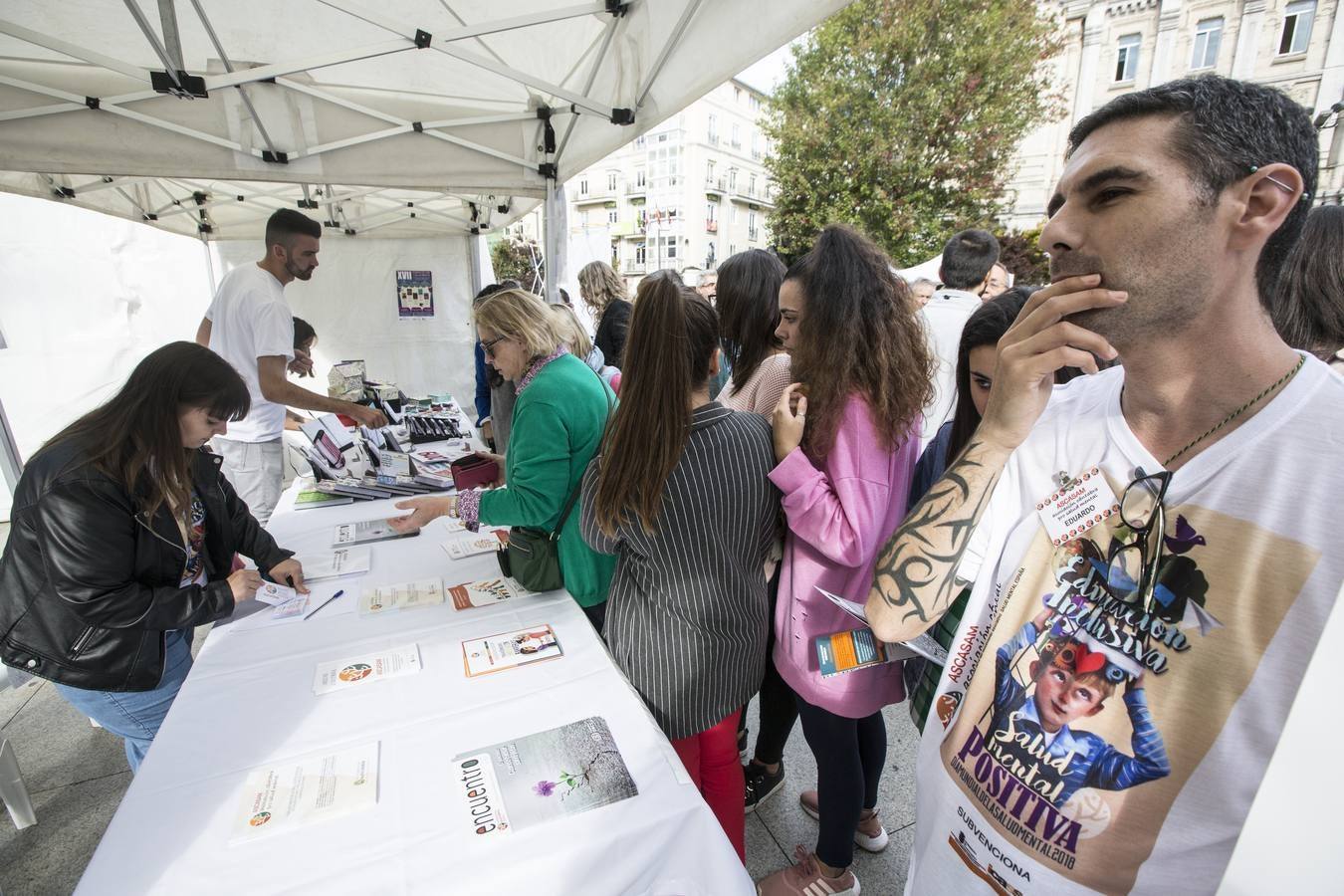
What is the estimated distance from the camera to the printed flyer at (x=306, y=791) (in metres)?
1.03

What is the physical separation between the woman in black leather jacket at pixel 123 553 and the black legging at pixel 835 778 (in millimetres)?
1685

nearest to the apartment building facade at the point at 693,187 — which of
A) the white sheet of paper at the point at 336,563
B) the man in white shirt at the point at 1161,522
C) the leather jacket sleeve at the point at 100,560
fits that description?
the white sheet of paper at the point at 336,563

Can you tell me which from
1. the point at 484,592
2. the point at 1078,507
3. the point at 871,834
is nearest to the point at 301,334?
the point at 484,592

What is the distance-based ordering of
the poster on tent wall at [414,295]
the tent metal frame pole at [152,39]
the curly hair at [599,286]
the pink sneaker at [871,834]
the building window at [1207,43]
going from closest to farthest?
the pink sneaker at [871,834] → the tent metal frame pole at [152,39] → the curly hair at [599,286] → the poster on tent wall at [414,295] → the building window at [1207,43]

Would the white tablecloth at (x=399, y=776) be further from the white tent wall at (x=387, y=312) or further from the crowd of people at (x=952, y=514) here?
the white tent wall at (x=387, y=312)

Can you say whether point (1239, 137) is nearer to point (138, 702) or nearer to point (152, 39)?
point (138, 702)

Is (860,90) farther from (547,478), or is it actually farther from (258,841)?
(258,841)

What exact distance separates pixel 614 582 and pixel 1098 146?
133 cm

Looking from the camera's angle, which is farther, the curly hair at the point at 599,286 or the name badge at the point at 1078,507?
the curly hair at the point at 599,286

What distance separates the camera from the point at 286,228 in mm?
3164

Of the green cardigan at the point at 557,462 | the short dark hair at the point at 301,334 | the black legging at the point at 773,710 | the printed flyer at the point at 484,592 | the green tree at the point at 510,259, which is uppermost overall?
the green tree at the point at 510,259

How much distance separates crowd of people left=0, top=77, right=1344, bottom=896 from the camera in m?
0.66

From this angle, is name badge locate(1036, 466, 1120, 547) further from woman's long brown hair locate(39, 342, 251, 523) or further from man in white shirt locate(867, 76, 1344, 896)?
woman's long brown hair locate(39, 342, 251, 523)

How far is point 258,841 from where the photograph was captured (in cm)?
100
